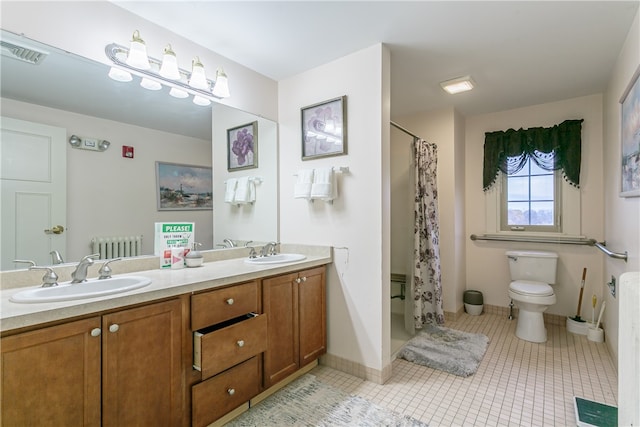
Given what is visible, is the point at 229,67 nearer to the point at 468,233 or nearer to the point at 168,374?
the point at 168,374

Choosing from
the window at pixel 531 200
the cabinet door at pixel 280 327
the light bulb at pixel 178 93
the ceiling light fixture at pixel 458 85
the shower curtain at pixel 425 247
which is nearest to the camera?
the cabinet door at pixel 280 327

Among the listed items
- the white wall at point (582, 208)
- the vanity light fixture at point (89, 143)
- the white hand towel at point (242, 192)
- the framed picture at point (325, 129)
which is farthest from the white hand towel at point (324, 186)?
the white wall at point (582, 208)

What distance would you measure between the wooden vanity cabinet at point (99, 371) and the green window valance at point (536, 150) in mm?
3411

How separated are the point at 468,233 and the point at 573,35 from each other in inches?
84.4

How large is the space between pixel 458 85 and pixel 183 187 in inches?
94.6

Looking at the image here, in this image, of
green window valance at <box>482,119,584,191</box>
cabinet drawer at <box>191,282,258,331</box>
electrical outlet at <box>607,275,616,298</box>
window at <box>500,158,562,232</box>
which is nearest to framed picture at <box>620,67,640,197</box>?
electrical outlet at <box>607,275,616,298</box>

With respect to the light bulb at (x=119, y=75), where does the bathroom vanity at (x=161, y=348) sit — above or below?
below

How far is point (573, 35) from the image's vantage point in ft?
6.32

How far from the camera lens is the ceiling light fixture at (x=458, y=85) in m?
2.54

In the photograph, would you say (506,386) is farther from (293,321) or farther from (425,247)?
(293,321)

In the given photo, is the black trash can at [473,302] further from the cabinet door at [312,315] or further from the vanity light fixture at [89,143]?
the vanity light fixture at [89,143]

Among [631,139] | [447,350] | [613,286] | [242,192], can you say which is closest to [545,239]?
[613,286]

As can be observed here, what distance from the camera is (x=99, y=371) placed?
116 cm

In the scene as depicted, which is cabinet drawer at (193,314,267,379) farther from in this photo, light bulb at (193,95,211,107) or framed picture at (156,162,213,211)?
light bulb at (193,95,211,107)
